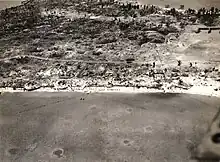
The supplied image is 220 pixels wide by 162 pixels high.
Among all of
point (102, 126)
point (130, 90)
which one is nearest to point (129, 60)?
point (130, 90)

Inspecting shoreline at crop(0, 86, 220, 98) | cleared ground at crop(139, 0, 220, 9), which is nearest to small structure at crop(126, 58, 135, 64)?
shoreline at crop(0, 86, 220, 98)

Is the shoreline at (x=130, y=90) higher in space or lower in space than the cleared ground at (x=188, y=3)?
lower

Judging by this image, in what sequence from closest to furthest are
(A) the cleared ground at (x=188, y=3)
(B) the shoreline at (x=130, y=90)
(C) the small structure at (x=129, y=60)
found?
(B) the shoreline at (x=130, y=90)
(C) the small structure at (x=129, y=60)
(A) the cleared ground at (x=188, y=3)

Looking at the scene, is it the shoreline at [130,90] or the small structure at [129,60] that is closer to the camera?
the shoreline at [130,90]

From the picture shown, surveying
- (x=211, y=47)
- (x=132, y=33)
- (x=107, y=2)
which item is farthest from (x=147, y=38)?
(x=107, y=2)

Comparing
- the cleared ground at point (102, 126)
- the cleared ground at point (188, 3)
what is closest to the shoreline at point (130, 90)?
the cleared ground at point (102, 126)

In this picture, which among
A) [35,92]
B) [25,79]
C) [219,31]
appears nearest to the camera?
[35,92]

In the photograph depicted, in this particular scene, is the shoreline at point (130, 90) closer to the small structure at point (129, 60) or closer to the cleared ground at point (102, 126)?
the cleared ground at point (102, 126)

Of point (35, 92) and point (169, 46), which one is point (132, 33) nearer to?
point (169, 46)
